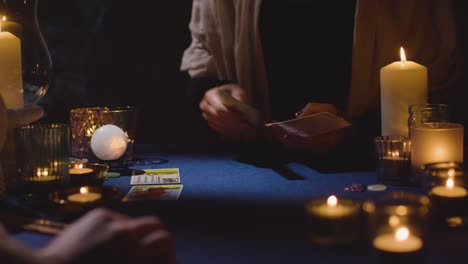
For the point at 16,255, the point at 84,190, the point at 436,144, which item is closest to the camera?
the point at 16,255

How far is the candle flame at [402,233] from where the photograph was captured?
0.80m

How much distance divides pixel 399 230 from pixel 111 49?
2.48m

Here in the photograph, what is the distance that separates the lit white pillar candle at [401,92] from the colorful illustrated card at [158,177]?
0.54m

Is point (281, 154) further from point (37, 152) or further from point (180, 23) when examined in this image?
point (180, 23)

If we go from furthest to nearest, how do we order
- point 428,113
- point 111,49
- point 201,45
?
1. point 111,49
2. point 201,45
3. point 428,113

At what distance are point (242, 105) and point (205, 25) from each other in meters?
0.83

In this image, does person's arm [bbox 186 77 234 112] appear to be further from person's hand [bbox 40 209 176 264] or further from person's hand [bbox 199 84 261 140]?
person's hand [bbox 40 209 176 264]

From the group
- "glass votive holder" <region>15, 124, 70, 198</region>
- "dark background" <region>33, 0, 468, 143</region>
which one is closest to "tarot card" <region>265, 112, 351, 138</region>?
"glass votive holder" <region>15, 124, 70, 198</region>

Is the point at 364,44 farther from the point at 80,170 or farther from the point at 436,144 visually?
the point at 80,170

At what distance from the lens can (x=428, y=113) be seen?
138cm

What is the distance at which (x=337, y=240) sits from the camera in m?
0.88

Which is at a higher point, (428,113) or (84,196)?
(428,113)

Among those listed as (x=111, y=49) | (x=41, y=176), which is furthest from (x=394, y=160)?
(x=111, y=49)

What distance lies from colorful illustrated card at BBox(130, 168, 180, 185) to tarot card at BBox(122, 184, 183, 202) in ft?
0.13
